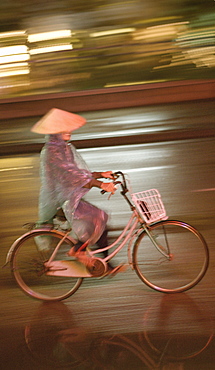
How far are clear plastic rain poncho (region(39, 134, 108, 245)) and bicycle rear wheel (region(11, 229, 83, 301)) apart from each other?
24 centimetres

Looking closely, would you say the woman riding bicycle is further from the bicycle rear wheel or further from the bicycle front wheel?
the bicycle front wheel

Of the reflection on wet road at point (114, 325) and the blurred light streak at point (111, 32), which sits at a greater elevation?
the blurred light streak at point (111, 32)

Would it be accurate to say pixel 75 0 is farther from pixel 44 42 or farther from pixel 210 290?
pixel 210 290

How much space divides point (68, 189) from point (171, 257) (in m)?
1.23

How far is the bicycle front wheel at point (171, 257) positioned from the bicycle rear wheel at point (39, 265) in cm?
73

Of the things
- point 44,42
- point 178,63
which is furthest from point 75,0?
point 178,63

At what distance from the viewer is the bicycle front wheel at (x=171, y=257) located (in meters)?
4.36

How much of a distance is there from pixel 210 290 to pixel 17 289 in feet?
6.66

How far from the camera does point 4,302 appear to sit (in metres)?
4.68

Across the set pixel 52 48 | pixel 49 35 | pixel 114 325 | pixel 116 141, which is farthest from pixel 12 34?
pixel 114 325

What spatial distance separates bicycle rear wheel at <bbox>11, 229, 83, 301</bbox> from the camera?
176 inches

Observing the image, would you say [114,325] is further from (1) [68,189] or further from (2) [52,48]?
(2) [52,48]

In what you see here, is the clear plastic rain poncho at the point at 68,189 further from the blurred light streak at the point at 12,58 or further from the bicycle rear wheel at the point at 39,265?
the blurred light streak at the point at 12,58

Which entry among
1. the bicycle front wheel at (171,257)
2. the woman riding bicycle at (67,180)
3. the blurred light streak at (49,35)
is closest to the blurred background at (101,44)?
the blurred light streak at (49,35)
